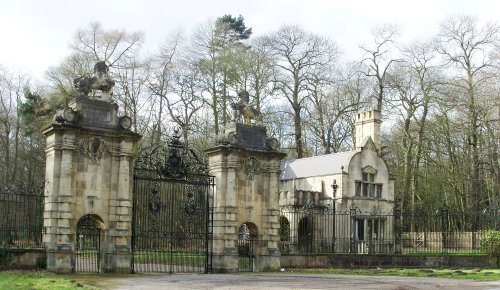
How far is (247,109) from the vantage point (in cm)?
2228

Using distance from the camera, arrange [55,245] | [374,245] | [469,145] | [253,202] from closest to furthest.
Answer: [55,245]
[253,202]
[374,245]
[469,145]

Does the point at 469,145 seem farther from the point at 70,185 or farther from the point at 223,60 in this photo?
the point at 70,185

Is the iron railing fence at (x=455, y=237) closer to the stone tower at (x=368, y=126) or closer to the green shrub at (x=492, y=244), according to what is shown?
the green shrub at (x=492, y=244)

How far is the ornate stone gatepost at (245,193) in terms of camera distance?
20812 millimetres

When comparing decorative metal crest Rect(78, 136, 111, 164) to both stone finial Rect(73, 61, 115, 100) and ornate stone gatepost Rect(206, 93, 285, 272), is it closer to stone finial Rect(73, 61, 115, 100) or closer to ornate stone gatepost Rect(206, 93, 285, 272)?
stone finial Rect(73, 61, 115, 100)

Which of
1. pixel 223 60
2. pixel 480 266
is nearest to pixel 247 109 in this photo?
pixel 480 266

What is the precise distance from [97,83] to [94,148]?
204 centimetres

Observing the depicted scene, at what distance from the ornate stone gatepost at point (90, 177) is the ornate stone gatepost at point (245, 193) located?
10.7ft

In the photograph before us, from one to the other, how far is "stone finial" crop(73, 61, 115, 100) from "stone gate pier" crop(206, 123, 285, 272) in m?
4.13

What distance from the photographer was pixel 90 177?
1858 cm

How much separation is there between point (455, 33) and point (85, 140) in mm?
29311

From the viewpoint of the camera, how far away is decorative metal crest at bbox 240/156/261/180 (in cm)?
2164

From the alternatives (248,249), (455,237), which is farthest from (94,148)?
(455,237)

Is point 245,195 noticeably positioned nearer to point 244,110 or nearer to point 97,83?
point 244,110
